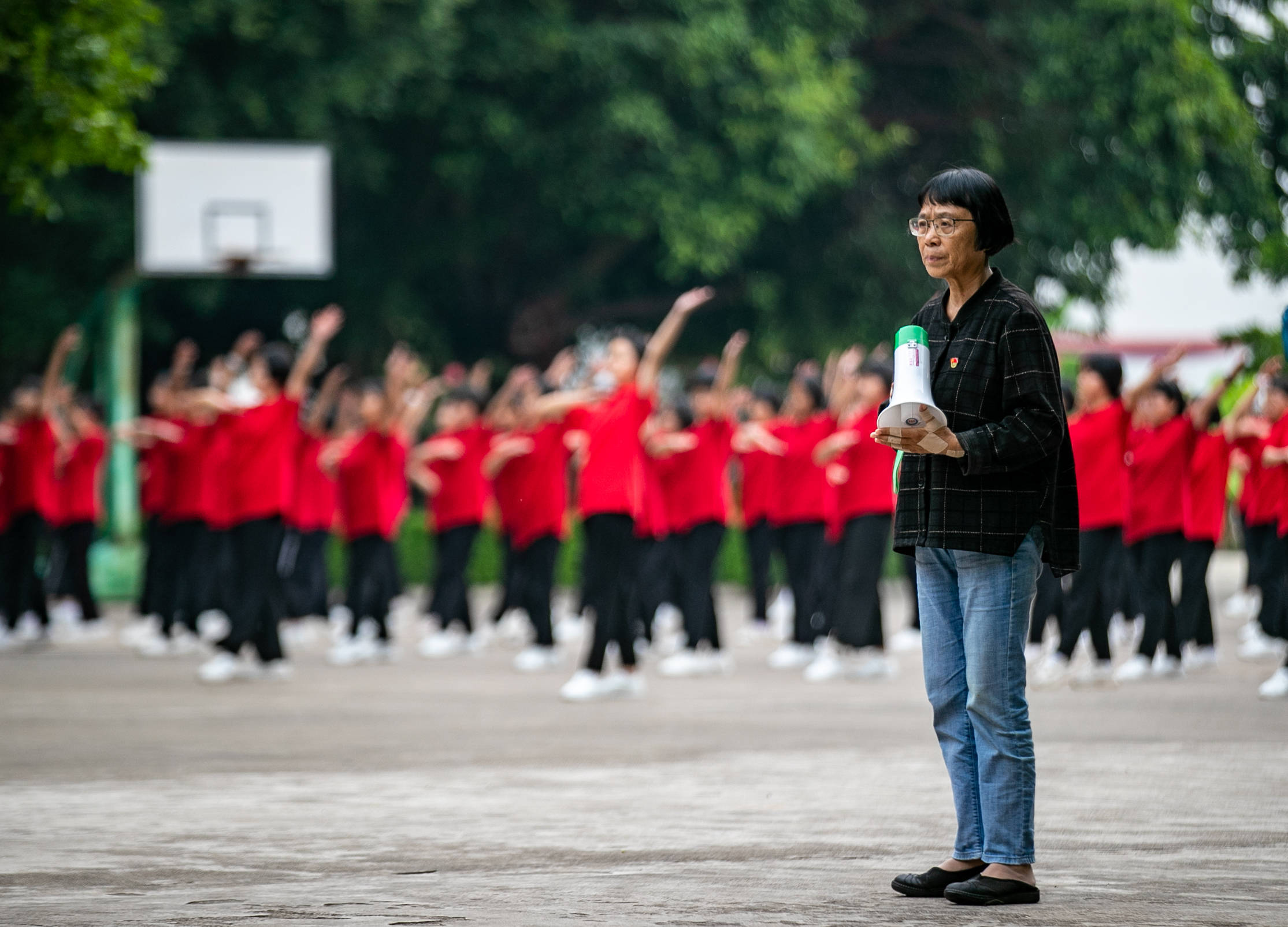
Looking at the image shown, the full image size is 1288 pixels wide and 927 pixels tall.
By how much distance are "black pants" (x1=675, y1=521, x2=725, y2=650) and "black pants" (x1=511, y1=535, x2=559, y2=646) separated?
91 centimetres

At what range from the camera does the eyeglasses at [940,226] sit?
5.16m

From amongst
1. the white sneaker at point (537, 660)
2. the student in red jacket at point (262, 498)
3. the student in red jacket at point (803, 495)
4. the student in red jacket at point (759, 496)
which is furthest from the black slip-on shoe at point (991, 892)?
the student in red jacket at point (759, 496)

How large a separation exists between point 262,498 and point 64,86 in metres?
2.95

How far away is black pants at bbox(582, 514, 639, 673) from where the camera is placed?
10.6 metres

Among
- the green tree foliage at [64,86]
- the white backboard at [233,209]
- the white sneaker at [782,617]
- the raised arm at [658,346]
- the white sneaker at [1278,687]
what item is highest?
the white backboard at [233,209]

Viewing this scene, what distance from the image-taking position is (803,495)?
48.3 feet

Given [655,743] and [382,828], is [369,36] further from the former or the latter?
[382,828]

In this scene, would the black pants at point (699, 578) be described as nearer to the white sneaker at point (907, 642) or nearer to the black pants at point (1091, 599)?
the white sneaker at point (907, 642)

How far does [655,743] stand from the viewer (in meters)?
8.58

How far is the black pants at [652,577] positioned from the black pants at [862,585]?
1.80 metres

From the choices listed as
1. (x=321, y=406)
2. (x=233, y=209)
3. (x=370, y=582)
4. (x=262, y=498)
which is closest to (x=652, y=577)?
(x=370, y=582)

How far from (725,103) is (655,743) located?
1650 centimetres

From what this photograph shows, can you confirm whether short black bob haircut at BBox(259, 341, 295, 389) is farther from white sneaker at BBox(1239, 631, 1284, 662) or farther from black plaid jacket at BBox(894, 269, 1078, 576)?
black plaid jacket at BBox(894, 269, 1078, 576)

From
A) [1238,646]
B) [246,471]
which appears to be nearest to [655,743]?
[246,471]
